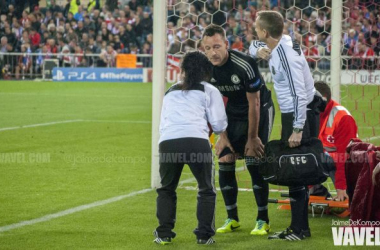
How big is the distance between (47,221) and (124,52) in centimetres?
2460

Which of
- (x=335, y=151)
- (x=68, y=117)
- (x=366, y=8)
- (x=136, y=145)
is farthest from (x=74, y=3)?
(x=335, y=151)

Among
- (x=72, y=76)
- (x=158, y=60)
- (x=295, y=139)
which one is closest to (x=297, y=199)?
(x=295, y=139)

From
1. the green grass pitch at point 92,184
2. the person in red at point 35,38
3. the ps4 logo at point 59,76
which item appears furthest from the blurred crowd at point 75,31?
the green grass pitch at point 92,184

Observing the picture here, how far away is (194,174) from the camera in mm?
6102

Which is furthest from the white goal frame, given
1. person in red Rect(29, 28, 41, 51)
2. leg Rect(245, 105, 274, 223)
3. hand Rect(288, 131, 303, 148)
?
person in red Rect(29, 28, 41, 51)

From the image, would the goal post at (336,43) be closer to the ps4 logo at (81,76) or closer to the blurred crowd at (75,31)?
the blurred crowd at (75,31)

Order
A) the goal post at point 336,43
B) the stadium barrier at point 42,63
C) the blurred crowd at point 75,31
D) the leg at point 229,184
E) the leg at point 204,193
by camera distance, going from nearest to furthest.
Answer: the leg at point 204,193
the leg at point 229,184
the goal post at point 336,43
the stadium barrier at point 42,63
the blurred crowd at point 75,31

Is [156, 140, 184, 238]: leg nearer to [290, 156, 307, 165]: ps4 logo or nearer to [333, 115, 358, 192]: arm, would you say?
[290, 156, 307, 165]: ps4 logo

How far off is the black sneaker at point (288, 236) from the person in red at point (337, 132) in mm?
1097

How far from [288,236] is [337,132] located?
1611 mm

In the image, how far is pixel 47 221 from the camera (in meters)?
6.94

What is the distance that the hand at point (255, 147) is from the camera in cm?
656

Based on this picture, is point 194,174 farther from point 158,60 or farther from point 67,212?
point 158,60

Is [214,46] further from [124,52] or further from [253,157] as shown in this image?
[124,52]
